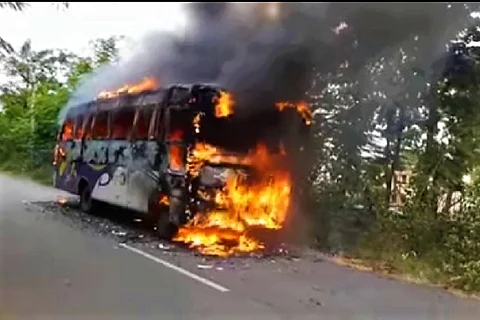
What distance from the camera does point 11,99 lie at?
2512 millimetres

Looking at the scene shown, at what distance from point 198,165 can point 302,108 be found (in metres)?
0.81

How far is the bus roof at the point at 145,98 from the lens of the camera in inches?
151

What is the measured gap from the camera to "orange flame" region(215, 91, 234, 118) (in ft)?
13.4

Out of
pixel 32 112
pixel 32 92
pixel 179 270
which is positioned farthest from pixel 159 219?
pixel 32 92

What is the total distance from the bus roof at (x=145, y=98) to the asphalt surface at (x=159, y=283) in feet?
1.79

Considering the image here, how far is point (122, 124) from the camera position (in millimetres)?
4387

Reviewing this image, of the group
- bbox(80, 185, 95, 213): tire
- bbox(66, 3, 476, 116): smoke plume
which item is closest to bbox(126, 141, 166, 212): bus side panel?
bbox(80, 185, 95, 213): tire

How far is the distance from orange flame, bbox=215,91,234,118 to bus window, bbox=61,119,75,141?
0.87 meters

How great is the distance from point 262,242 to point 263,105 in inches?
38.1

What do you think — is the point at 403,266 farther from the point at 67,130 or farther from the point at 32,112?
the point at 32,112

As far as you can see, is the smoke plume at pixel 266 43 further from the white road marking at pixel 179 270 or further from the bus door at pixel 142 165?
the white road marking at pixel 179 270

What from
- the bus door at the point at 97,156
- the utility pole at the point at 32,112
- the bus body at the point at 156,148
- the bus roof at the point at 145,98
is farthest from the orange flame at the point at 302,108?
the utility pole at the point at 32,112

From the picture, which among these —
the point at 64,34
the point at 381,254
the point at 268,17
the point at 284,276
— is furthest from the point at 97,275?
the point at 381,254

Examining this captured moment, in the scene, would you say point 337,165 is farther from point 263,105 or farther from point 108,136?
point 108,136
